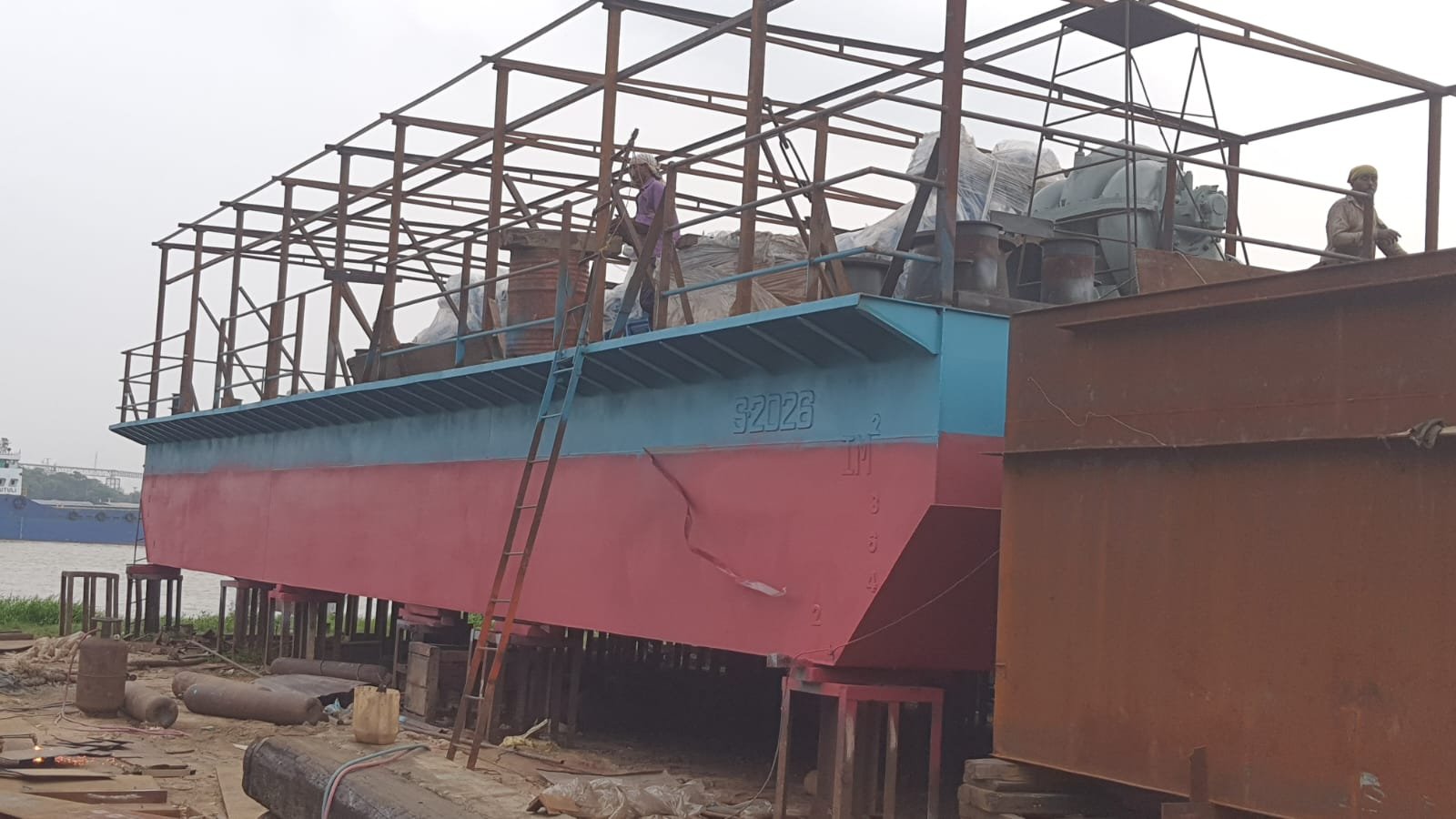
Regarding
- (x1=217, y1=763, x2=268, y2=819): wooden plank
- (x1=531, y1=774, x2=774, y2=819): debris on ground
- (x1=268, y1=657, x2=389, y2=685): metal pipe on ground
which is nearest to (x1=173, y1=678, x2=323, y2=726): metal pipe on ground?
(x1=268, y1=657, x2=389, y2=685): metal pipe on ground

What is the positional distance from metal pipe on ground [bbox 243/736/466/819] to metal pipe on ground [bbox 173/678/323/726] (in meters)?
3.53

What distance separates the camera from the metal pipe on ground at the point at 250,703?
15.2 metres

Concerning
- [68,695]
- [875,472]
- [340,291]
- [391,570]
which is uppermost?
[340,291]

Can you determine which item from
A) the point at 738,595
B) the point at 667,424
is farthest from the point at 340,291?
the point at 738,595

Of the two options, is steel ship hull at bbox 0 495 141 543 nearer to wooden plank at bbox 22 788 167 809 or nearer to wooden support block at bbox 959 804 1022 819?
wooden plank at bbox 22 788 167 809

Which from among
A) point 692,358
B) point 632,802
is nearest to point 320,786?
point 632,802

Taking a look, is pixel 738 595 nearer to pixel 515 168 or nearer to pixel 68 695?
pixel 68 695

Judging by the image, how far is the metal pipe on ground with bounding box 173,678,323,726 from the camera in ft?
49.8

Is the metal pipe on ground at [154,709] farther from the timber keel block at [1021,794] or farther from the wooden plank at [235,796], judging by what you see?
the timber keel block at [1021,794]

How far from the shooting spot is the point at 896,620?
980cm

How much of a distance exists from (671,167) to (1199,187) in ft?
15.8

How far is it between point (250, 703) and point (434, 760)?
172 inches

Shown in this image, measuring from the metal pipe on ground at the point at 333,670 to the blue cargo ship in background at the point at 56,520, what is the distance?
80.7m

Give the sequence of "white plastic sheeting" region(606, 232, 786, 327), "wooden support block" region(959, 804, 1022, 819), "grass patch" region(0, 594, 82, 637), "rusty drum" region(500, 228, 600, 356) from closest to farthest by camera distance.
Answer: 1. "wooden support block" region(959, 804, 1022, 819)
2. "white plastic sheeting" region(606, 232, 786, 327)
3. "rusty drum" region(500, 228, 600, 356)
4. "grass patch" region(0, 594, 82, 637)
